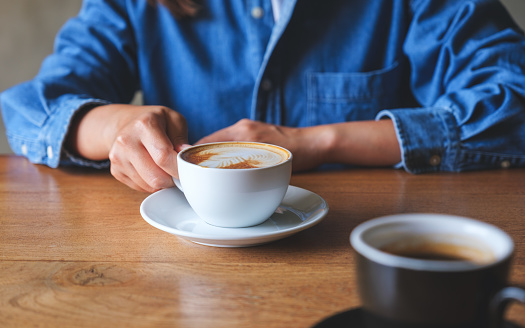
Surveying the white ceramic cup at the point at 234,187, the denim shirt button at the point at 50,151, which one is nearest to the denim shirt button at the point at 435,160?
the white ceramic cup at the point at 234,187

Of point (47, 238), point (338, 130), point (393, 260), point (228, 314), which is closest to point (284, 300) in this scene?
point (228, 314)

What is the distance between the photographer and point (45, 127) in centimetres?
105

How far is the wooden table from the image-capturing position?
0.45 m

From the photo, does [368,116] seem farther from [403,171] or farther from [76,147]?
[76,147]

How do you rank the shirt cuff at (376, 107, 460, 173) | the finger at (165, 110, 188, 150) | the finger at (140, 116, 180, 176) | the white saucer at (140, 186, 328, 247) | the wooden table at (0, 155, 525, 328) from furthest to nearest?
the shirt cuff at (376, 107, 460, 173) < the finger at (165, 110, 188, 150) < the finger at (140, 116, 180, 176) < the white saucer at (140, 186, 328, 247) < the wooden table at (0, 155, 525, 328)

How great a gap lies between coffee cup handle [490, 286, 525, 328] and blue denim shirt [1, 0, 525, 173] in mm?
774

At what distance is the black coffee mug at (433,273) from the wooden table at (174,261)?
4.4 inches

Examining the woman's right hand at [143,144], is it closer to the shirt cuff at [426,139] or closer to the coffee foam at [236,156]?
the coffee foam at [236,156]

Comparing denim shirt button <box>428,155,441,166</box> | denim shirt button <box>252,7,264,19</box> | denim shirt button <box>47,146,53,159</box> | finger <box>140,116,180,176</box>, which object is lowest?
denim shirt button <box>428,155,441,166</box>

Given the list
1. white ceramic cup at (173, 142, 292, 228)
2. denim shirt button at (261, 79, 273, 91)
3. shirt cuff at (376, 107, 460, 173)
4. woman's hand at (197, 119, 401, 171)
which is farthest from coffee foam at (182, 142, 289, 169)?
denim shirt button at (261, 79, 273, 91)

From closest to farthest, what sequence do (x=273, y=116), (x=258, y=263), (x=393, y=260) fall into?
(x=393, y=260) → (x=258, y=263) → (x=273, y=116)

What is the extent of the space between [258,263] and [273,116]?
79cm

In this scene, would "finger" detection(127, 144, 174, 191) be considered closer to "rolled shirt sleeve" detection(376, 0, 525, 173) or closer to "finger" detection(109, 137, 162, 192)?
"finger" detection(109, 137, 162, 192)

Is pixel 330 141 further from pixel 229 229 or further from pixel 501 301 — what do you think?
pixel 501 301
